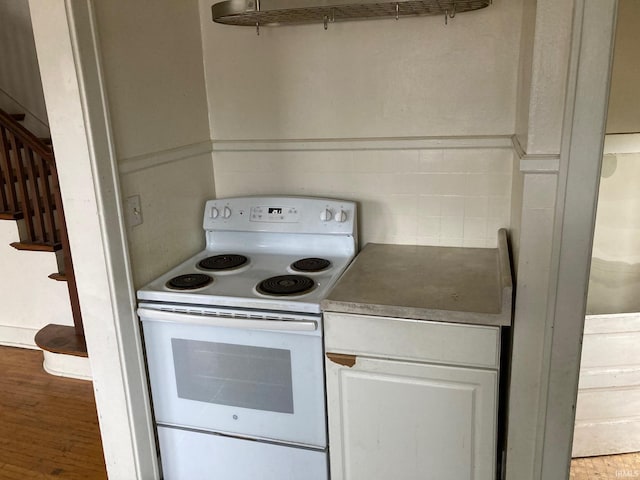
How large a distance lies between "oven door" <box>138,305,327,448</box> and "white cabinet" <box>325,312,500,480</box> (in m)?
0.09

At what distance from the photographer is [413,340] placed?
Answer: 173 centimetres

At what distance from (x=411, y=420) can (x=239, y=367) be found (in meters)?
0.63

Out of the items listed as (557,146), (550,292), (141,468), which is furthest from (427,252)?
(141,468)

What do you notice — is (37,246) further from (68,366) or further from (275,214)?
(275,214)

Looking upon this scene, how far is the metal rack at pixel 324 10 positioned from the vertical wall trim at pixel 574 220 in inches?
25.1

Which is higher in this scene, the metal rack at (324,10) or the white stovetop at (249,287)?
the metal rack at (324,10)

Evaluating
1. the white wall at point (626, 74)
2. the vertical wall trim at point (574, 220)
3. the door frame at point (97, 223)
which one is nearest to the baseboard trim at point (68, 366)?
the door frame at point (97, 223)

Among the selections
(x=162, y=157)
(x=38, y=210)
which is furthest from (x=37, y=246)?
(x=162, y=157)

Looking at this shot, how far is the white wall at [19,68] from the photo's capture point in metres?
4.07

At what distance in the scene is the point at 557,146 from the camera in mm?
1486

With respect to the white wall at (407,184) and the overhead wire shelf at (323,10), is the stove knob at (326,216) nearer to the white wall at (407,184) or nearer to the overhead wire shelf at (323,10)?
the white wall at (407,184)

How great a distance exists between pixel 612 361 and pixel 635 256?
460 mm

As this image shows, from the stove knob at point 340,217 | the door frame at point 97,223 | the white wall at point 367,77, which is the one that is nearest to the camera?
the door frame at point 97,223

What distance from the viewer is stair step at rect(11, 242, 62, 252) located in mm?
3215
